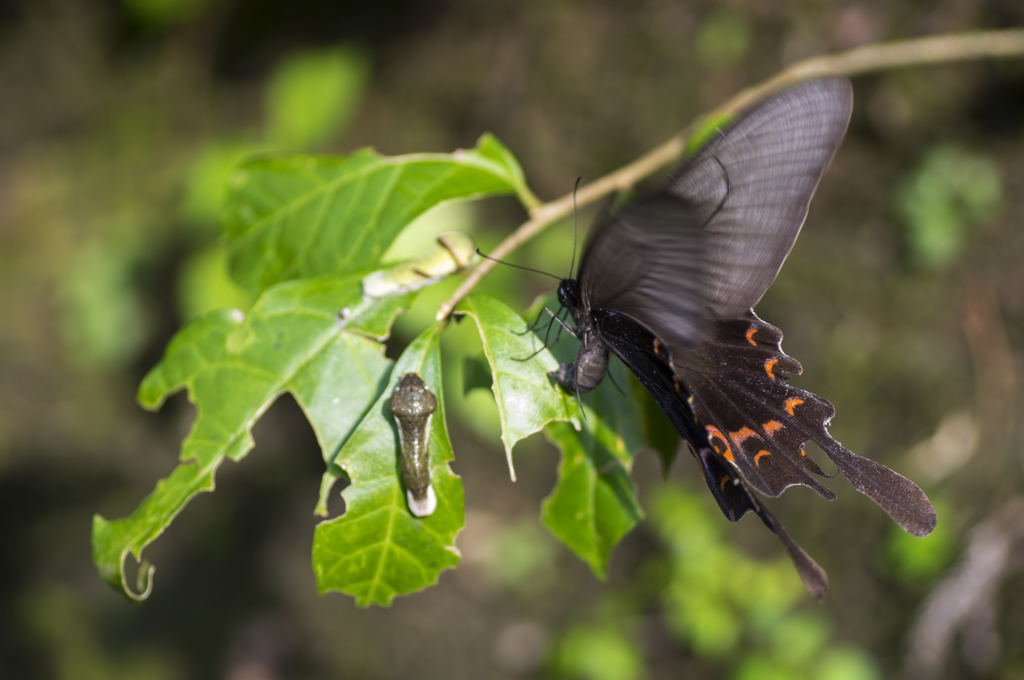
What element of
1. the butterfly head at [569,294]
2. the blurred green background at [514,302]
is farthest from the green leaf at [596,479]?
the blurred green background at [514,302]

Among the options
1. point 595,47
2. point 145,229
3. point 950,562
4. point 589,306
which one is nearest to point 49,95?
point 145,229

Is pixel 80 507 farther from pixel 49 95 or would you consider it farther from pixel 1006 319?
pixel 1006 319

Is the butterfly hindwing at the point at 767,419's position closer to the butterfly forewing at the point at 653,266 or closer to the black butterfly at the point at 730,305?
the black butterfly at the point at 730,305

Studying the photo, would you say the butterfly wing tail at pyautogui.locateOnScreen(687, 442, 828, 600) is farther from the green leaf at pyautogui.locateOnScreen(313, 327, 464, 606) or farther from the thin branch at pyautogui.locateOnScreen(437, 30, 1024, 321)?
the thin branch at pyautogui.locateOnScreen(437, 30, 1024, 321)

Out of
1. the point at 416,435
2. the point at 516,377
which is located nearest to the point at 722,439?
the point at 516,377

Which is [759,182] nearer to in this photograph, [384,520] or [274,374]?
[384,520]

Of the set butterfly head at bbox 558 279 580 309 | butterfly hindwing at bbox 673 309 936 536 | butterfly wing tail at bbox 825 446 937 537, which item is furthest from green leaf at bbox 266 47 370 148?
butterfly wing tail at bbox 825 446 937 537
